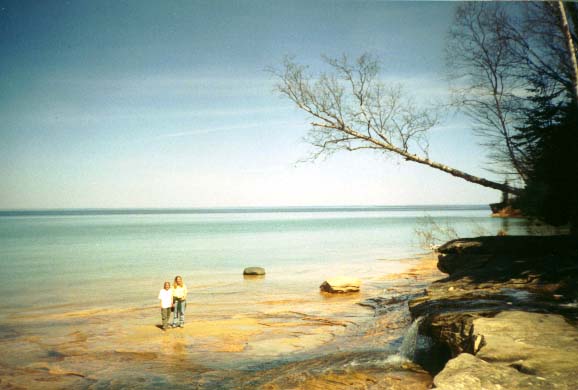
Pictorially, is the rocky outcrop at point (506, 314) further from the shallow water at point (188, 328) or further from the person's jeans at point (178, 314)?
the person's jeans at point (178, 314)

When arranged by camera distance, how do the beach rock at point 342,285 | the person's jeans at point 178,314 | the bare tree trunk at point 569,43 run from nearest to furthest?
the bare tree trunk at point 569,43 < the person's jeans at point 178,314 < the beach rock at point 342,285

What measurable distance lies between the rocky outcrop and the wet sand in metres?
0.86

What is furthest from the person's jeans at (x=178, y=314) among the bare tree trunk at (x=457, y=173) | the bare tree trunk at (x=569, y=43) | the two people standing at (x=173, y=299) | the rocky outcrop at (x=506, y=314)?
the bare tree trunk at (x=569, y=43)

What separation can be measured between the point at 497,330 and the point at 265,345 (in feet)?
13.8

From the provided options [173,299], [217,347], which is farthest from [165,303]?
[217,347]

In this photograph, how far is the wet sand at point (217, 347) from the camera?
18.9 feet

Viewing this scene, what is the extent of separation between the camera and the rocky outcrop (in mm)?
3877

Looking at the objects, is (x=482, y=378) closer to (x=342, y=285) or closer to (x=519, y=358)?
(x=519, y=358)

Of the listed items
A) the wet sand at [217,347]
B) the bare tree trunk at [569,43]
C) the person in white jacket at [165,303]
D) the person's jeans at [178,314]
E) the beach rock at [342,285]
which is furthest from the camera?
the beach rock at [342,285]

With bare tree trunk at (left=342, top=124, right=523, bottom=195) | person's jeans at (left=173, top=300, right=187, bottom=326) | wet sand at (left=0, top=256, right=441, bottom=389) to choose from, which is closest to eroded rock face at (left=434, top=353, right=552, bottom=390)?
wet sand at (left=0, top=256, right=441, bottom=389)

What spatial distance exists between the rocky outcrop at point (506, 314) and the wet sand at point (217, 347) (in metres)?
0.86

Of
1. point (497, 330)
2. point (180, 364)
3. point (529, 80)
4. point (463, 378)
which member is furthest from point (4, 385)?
point (529, 80)

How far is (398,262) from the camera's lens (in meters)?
21.0

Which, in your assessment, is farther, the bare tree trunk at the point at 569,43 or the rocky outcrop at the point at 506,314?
the bare tree trunk at the point at 569,43
